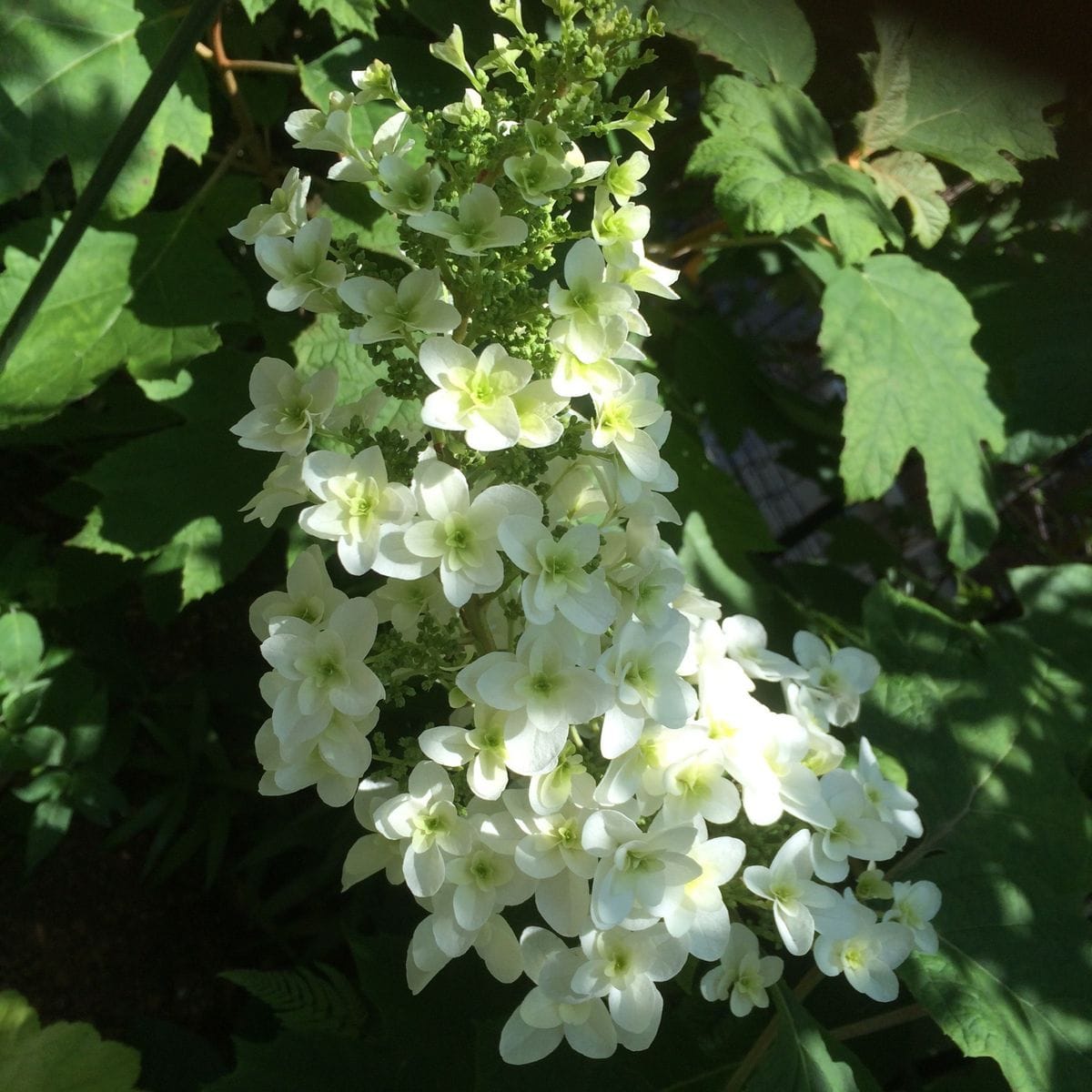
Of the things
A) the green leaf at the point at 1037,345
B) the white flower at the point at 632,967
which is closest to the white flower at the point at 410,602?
the white flower at the point at 632,967

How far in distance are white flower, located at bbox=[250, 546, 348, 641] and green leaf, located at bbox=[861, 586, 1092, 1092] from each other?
88cm

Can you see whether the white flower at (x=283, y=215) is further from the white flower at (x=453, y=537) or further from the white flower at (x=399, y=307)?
the white flower at (x=453, y=537)

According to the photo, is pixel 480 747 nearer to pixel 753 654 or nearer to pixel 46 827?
pixel 753 654

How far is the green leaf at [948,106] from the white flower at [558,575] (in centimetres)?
107

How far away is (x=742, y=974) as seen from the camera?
3.07ft

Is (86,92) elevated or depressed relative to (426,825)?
elevated

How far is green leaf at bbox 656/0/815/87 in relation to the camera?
4.35ft

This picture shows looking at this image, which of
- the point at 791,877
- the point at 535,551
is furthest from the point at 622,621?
the point at 791,877

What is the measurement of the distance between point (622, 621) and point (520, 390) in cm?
23

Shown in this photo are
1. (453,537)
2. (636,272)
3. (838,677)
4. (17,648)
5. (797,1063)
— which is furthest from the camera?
(17,648)

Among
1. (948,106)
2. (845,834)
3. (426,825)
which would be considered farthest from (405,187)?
(948,106)

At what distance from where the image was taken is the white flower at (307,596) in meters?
0.82

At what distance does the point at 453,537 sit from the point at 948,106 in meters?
1.21

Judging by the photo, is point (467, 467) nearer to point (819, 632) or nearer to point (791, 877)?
point (791, 877)
